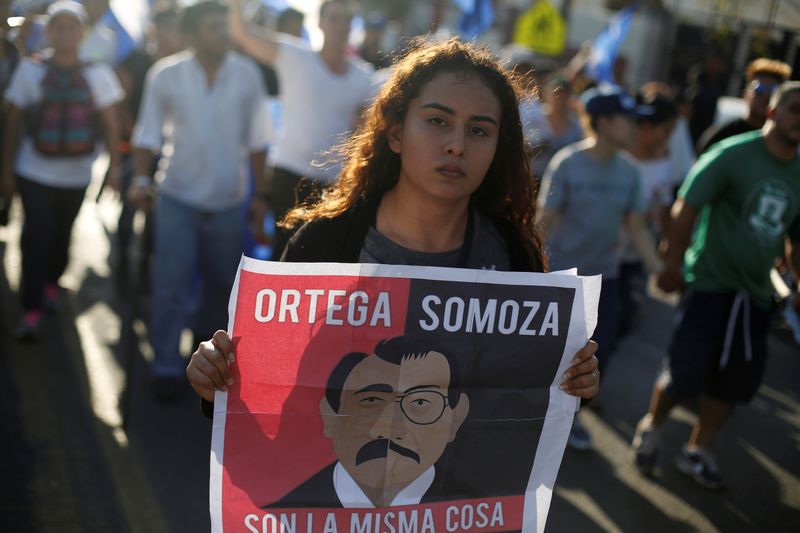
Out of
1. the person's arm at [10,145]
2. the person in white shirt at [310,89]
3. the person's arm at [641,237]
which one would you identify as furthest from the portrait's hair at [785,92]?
the person's arm at [10,145]

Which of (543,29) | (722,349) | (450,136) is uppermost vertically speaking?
(450,136)

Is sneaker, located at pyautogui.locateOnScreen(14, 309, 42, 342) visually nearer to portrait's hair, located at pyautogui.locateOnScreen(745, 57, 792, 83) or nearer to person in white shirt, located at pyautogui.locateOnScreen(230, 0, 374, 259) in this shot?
person in white shirt, located at pyautogui.locateOnScreen(230, 0, 374, 259)

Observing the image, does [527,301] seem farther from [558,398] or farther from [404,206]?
[404,206]

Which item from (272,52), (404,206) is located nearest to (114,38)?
(272,52)

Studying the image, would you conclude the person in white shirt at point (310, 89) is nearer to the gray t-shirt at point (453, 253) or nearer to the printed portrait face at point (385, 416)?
the gray t-shirt at point (453, 253)

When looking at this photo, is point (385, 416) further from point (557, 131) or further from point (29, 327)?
point (557, 131)

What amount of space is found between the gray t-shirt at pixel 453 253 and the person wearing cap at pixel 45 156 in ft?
14.2

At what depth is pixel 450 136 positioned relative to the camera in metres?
2.41

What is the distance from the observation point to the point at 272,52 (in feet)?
20.0

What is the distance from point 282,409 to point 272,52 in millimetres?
4187

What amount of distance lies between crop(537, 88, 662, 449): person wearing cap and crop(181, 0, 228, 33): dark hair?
197 cm

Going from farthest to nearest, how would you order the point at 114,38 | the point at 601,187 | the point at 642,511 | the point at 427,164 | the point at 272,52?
the point at 114,38 → the point at 272,52 → the point at 601,187 → the point at 642,511 → the point at 427,164

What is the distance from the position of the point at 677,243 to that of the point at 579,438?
3.78 feet

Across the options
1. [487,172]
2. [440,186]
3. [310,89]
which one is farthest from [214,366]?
[310,89]
